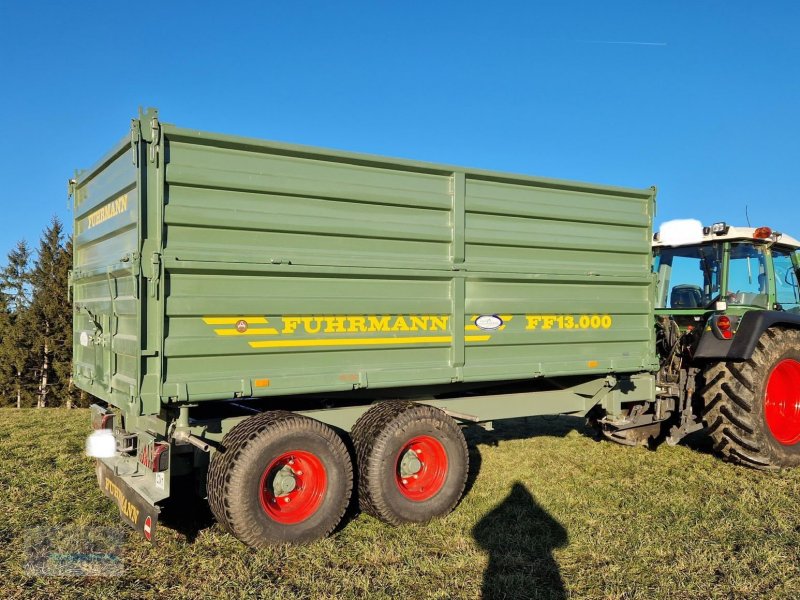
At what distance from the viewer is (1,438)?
709cm

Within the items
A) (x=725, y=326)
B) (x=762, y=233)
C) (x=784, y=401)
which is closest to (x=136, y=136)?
(x=725, y=326)

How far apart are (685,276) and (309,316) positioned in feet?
15.1

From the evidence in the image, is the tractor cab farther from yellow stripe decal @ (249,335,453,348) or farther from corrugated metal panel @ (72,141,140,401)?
corrugated metal panel @ (72,141,140,401)

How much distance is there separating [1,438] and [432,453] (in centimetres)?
556

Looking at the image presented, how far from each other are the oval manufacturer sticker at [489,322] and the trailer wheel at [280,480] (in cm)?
144

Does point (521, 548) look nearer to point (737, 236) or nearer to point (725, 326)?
point (725, 326)

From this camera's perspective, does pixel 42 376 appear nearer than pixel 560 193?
No

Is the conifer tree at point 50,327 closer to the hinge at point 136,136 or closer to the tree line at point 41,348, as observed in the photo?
the tree line at point 41,348

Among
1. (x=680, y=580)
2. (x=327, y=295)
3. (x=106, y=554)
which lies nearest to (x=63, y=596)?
(x=106, y=554)

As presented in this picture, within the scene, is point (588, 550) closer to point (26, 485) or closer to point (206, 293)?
point (206, 293)

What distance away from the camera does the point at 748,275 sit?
20.8ft

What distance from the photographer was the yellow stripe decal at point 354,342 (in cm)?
394

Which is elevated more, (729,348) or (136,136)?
(136,136)

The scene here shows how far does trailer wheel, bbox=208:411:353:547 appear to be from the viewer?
3725mm
